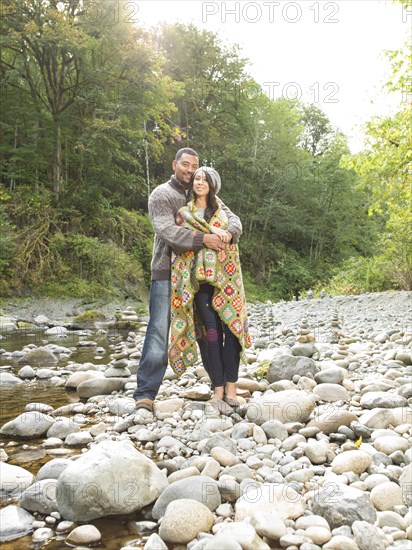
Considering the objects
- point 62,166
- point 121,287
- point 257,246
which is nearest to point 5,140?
point 62,166

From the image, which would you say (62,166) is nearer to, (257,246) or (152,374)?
(257,246)

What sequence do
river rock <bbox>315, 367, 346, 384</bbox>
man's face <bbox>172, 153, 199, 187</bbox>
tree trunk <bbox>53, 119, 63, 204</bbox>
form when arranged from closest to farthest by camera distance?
man's face <bbox>172, 153, 199, 187</bbox>
river rock <bbox>315, 367, 346, 384</bbox>
tree trunk <bbox>53, 119, 63, 204</bbox>

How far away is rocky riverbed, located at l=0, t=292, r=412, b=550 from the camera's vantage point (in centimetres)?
168

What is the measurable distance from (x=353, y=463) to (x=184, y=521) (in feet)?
2.88

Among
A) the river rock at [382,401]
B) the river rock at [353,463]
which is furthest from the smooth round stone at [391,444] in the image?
the river rock at [382,401]

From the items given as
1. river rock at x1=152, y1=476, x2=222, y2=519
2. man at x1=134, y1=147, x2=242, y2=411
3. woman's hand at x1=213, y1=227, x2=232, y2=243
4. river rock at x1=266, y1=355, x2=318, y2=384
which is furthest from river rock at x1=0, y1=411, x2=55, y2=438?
river rock at x1=266, y1=355, x2=318, y2=384

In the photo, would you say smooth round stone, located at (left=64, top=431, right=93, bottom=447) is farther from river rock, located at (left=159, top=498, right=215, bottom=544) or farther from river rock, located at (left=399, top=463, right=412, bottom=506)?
river rock, located at (left=399, top=463, right=412, bottom=506)

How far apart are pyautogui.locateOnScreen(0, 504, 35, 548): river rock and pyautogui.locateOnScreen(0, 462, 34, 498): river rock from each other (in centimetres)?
20

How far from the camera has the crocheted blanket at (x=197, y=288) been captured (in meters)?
3.04

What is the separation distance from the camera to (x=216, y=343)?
10.2ft

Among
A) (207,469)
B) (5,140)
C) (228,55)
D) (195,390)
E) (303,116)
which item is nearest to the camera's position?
(207,469)

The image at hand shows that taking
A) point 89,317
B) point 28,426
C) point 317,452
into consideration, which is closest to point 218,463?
point 317,452

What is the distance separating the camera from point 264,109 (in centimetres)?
2553

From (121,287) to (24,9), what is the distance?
8.22 m
